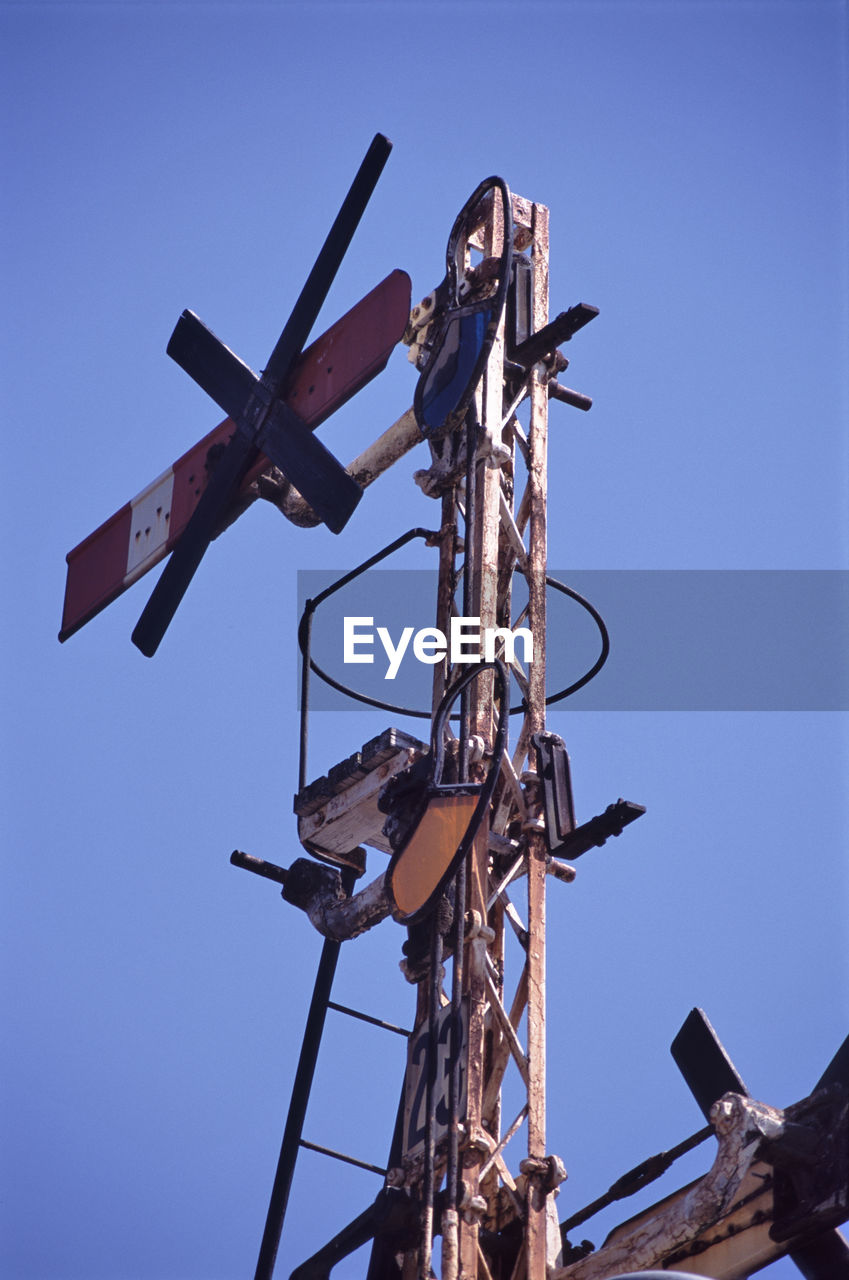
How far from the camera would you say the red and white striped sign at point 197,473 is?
307 inches

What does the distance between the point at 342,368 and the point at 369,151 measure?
3.16 ft

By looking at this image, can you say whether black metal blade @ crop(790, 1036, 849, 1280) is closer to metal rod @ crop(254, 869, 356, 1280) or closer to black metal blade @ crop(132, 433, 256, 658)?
metal rod @ crop(254, 869, 356, 1280)

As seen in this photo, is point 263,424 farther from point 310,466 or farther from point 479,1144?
point 479,1144

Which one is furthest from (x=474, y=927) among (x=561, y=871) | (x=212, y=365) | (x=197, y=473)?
(x=212, y=365)

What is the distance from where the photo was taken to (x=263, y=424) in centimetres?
830

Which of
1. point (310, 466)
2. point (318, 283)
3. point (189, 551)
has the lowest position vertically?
point (310, 466)

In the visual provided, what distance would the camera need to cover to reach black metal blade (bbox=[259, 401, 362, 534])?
7.60 meters

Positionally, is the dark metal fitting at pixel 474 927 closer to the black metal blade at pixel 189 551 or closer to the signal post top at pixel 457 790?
the signal post top at pixel 457 790

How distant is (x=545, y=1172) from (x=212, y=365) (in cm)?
407

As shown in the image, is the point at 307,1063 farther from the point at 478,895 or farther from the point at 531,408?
the point at 531,408

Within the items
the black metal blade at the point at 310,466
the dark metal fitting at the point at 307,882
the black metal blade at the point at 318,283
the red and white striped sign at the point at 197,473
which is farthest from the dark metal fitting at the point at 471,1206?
the black metal blade at the point at 318,283

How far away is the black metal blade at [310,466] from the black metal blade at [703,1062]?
7.89 feet

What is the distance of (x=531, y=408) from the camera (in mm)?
8156

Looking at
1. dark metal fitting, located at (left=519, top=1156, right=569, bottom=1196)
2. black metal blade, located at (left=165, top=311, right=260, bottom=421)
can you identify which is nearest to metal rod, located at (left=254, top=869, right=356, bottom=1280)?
dark metal fitting, located at (left=519, top=1156, right=569, bottom=1196)
